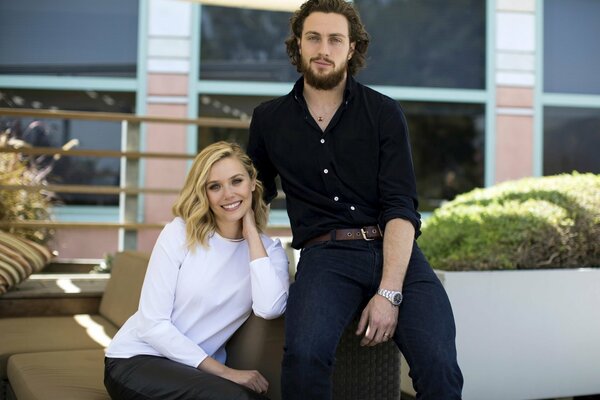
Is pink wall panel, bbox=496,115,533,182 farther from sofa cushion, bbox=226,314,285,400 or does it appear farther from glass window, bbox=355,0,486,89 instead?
sofa cushion, bbox=226,314,285,400

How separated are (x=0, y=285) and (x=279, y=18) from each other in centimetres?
538

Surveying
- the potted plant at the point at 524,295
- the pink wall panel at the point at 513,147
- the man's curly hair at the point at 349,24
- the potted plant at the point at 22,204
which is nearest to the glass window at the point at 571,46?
the pink wall panel at the point at 513,147

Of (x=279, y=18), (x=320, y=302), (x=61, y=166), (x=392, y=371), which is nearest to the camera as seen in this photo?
(x=320, y=302)

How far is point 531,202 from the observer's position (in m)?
3.97

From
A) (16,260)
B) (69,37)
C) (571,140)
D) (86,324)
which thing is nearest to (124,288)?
(86,324)

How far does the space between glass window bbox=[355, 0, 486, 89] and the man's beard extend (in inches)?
245

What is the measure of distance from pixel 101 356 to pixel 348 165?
141cm

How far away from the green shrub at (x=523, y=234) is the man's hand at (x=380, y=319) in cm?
140

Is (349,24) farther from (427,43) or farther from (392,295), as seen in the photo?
(427,43)

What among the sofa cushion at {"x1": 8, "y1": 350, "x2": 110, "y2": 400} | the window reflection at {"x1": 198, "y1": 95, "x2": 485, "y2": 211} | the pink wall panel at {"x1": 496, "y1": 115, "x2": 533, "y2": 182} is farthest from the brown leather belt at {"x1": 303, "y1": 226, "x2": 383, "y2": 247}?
the pink wall panel at {"x1": 496, "y1": 115, "x2": 533, "y2": 182}

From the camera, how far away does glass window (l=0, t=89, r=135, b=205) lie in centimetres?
788

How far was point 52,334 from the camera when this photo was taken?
363cm

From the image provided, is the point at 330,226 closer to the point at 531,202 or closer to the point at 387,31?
the point at 531,202

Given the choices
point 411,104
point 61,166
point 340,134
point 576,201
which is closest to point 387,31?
point 411,104
